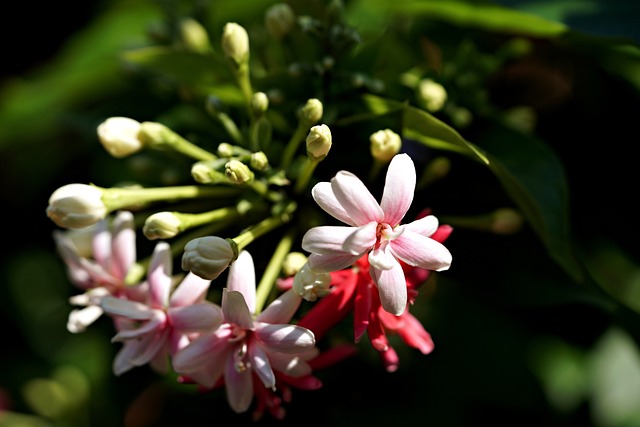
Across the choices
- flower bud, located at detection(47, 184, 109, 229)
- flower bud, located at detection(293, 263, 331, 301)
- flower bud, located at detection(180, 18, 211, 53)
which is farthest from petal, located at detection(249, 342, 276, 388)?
flower bud, located at detection(180, 18, 211, 53)

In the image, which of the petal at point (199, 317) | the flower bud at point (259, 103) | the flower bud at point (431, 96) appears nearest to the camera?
the petal at point (199, 317)

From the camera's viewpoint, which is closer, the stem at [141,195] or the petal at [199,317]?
the petal at [199,317]

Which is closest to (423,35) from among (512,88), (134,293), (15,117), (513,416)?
(512,88)

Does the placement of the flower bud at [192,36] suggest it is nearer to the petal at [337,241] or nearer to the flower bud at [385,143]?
the flower bud at [385,143]

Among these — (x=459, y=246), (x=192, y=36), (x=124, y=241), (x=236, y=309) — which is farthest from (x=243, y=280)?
(x=192, y=36)

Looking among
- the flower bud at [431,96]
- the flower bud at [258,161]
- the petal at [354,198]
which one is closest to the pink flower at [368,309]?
the petal at [354,198]

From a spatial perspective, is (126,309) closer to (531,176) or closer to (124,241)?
(124,241)
